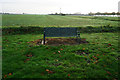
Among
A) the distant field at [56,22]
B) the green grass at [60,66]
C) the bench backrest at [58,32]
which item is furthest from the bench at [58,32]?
the distant field at [56,22]

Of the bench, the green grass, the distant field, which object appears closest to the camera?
the green grass

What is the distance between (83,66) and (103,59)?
1.54 metres

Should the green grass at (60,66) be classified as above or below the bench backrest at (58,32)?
below

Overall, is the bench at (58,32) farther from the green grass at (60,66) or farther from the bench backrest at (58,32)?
the green grass at (60,66)

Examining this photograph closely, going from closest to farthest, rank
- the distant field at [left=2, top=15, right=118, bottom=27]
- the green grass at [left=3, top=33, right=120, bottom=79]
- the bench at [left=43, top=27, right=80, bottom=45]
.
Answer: the green grass at [left=3, top=33, right=120, bottom=79], the bench at [left=43, top=27, right=80, bottom=45], the distant field at [left=2, top=15, right=118, bottom=27]

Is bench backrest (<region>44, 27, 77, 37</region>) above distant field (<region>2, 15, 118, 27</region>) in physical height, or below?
below

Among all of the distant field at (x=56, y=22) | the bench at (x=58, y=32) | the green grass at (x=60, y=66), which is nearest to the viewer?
the green grass at (x=60, y=66)

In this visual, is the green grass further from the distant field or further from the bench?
the distant field

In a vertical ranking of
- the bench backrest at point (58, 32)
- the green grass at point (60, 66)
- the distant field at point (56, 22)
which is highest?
the distant field at point (56, 22)

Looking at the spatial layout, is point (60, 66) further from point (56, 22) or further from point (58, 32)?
point (56, 22)

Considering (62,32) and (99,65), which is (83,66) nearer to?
(99,65)

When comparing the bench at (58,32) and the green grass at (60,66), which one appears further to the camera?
the bench at (58,32)

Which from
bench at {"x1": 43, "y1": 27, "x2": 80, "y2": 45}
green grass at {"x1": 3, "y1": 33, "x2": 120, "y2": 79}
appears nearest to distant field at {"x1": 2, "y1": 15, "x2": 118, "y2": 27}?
bench at {"x1": 43, "y1": 27, "x2": 80, "y2": 45}

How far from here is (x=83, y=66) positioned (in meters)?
5.41
